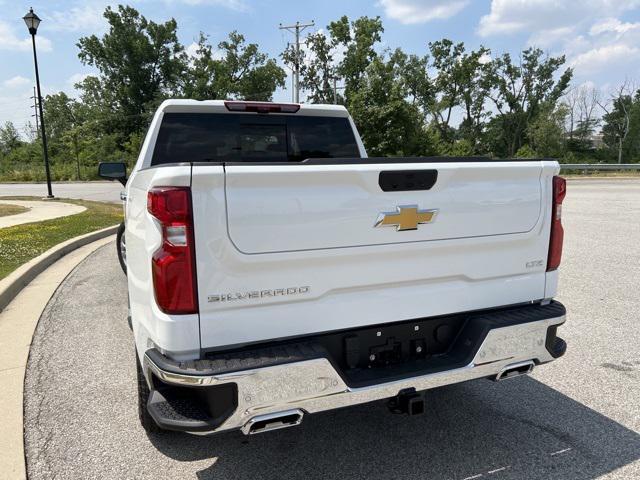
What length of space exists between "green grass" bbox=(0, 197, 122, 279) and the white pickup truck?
560cm

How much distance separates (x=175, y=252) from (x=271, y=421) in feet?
2.92

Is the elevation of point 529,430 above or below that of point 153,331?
below

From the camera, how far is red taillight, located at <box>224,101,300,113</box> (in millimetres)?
3918

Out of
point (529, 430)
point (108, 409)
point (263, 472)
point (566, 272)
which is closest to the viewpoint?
point (263, 472)

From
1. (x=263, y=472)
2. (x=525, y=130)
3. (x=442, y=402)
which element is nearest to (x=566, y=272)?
(x=442, y=402)

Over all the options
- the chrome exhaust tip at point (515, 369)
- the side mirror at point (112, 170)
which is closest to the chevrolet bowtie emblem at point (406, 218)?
the chrome exhaust tip at point (515, 369)

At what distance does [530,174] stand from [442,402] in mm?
1724

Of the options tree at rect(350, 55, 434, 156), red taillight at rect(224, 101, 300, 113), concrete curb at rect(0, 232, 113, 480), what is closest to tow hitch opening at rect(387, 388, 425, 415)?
concrete curb at rect(0, 232, 113, 480)

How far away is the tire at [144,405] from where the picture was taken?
2910 mm

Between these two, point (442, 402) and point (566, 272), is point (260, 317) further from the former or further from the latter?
point (566, 272)

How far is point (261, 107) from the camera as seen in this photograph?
398 centimetres

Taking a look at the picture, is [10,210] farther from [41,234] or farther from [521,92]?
[521,92]

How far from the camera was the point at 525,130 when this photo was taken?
64188 millimetres

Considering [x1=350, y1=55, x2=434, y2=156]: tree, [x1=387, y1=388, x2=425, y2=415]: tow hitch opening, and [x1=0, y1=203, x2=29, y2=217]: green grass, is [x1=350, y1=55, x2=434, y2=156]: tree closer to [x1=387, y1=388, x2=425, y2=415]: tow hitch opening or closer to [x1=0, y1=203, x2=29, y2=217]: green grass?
[x1=0, y1=203, x2=29, y2=217]: green grass
